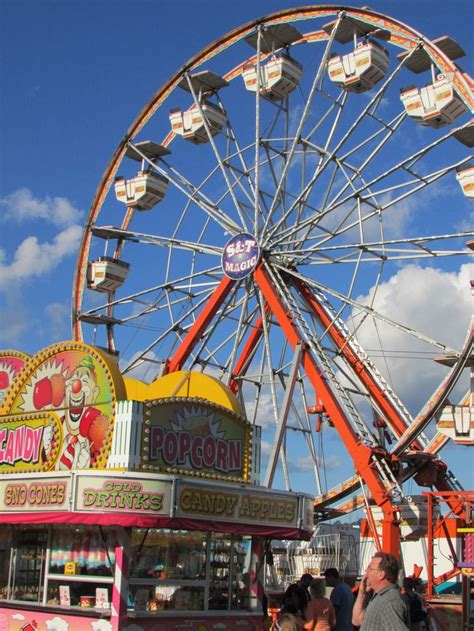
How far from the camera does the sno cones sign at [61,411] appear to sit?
40.6 ft

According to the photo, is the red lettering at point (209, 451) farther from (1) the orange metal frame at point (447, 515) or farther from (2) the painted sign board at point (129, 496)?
(1) the orange metal frame at point (447, 515)

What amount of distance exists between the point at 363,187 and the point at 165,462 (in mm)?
11060

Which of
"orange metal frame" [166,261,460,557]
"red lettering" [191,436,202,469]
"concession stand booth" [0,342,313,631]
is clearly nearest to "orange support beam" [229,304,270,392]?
"orange metal frame" [166,261,460,557]

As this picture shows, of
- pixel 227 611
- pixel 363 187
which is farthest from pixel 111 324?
pixel 227 611

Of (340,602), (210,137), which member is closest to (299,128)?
(210,137)

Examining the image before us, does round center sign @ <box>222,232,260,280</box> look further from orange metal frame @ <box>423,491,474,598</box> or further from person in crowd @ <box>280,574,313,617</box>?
person in crowd @ <box>280,574,313,617</box>

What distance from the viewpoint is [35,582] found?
1252 cm

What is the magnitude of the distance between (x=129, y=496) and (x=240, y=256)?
40.7 ft

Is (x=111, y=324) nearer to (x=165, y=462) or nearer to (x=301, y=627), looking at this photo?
(x=165, y=462)

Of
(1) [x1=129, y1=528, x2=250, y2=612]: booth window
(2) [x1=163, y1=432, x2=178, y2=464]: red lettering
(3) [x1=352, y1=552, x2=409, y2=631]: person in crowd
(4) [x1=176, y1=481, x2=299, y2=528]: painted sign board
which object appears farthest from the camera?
(2) [x1=163, y1=432, x2=178, y2=464]: red lettering

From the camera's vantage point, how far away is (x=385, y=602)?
5.69 meters

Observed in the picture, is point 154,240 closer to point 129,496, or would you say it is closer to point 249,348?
point 249,348

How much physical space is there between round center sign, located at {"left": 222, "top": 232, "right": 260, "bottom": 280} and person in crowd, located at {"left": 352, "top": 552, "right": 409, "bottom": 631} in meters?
16.7

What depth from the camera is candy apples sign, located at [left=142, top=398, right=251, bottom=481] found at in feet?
39.6
